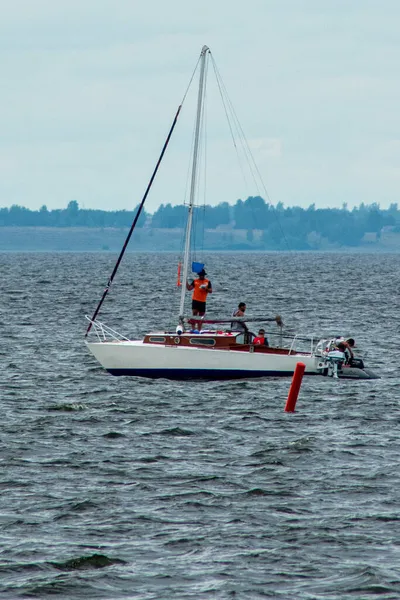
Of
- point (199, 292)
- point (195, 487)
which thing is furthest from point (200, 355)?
point (195, 487)

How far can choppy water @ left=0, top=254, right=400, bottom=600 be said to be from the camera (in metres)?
16.4

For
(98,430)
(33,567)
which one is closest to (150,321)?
(98,430)

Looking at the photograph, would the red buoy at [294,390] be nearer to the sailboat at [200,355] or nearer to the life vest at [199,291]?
the sailboat at [200,355]

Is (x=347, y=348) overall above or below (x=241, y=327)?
below

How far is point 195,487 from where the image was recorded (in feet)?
69.3

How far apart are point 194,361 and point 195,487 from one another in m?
13.2

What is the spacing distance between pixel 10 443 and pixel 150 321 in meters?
32.9

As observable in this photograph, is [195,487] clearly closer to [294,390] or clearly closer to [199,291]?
[294,390]

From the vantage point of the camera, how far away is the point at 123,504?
1989 centimetres

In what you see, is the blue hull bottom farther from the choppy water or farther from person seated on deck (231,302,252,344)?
person seated on deck (231,302,252,344)

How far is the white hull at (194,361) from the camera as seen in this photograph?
34250 millimetres

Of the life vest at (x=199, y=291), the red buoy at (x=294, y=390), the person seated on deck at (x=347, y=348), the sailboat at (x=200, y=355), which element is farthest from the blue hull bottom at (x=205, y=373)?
the red buoy at (x=294, y=390)

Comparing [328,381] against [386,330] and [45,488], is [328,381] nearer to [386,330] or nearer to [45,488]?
[45,488]

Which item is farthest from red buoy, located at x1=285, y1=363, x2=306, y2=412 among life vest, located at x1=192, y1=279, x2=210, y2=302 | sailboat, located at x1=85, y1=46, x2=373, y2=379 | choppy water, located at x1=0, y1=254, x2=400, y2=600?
life vest, located at x1=192, y1=279, x2=210, y2=302
